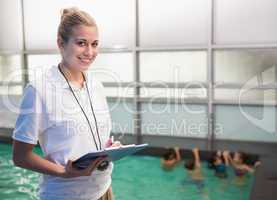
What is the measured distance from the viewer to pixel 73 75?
133 centimetres

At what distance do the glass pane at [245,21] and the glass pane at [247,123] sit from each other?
1.05 meters

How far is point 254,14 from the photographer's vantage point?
16.7 ft

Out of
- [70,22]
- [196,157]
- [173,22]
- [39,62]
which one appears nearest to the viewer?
[70,22]

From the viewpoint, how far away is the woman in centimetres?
118

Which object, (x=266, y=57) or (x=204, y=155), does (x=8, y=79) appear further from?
(x=266, y=57)

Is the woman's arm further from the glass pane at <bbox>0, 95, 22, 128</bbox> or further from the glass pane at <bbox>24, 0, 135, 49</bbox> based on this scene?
the glass pane at <bbox>0, 95, 22, 128</bbox>

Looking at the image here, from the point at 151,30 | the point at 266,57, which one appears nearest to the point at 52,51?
the point at 151,30

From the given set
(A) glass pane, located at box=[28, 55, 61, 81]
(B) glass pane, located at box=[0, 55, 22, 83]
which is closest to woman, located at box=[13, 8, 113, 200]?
(A) glass pane, located at box=[28, 55, 61, 81]

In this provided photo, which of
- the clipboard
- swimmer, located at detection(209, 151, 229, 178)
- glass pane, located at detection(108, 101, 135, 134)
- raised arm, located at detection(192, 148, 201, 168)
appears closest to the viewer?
the clipboard

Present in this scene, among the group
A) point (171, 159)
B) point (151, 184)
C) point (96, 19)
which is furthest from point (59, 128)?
point (96, 19)

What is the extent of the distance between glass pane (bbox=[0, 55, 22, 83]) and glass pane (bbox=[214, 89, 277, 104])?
3855 mm

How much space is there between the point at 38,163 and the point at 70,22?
0.53 m

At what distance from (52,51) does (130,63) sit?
1.53 meters

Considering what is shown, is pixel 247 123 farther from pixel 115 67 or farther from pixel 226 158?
pixel 115 67
